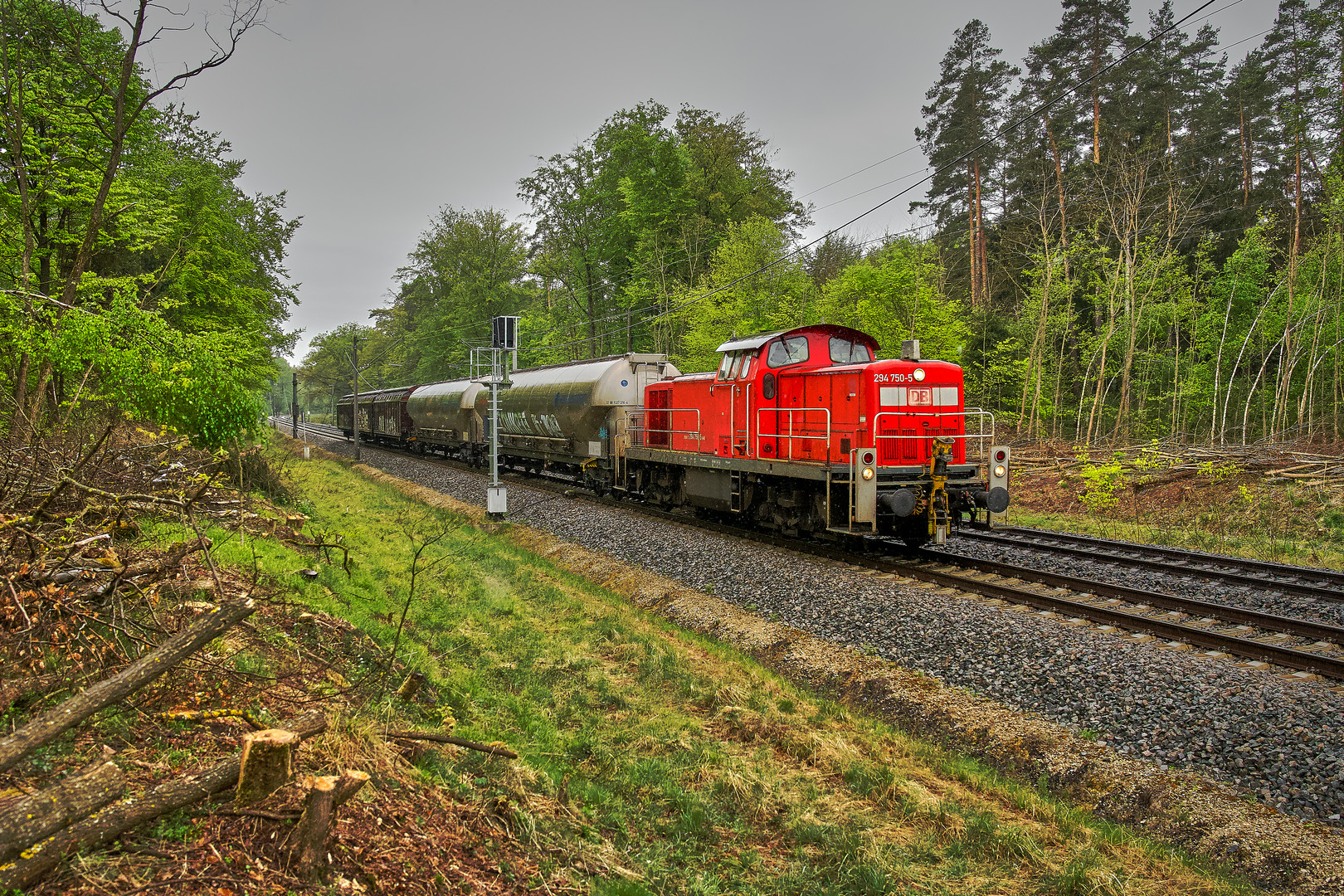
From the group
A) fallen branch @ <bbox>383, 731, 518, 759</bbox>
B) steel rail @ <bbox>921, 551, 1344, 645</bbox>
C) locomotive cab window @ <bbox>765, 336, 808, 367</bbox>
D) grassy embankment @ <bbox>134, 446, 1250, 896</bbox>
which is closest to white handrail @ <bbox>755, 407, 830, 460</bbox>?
locomotive cab window @ <bbox>765, 336, 808, 367</bbox>

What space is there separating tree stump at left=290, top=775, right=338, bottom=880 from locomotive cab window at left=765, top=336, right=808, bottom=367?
1108cm

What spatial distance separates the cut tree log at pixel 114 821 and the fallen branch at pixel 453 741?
1.11 m

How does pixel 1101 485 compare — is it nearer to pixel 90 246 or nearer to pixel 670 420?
pixel 670 420

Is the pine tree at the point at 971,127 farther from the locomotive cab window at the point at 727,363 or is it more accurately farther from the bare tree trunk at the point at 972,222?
the locomotive cab window at the point at 727,363

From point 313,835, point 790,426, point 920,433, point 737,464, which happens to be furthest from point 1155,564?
point 313,835

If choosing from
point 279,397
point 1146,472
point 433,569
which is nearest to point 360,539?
point 433,569

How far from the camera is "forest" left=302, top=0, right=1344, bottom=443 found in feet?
77.8

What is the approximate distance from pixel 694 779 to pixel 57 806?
3630mm

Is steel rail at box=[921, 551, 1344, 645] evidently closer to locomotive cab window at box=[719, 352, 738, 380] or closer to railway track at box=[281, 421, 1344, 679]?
railway track at box=[281, 421, 1344, 679]

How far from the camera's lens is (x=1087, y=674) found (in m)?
6.77

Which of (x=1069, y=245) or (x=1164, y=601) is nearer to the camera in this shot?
(x=1164, y=601)

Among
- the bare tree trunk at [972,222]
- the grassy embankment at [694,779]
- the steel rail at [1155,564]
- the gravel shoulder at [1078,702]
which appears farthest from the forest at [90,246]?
the bare tree trunk at [972,222]

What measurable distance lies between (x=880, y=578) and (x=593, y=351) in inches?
1210

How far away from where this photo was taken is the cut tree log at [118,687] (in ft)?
8.99
